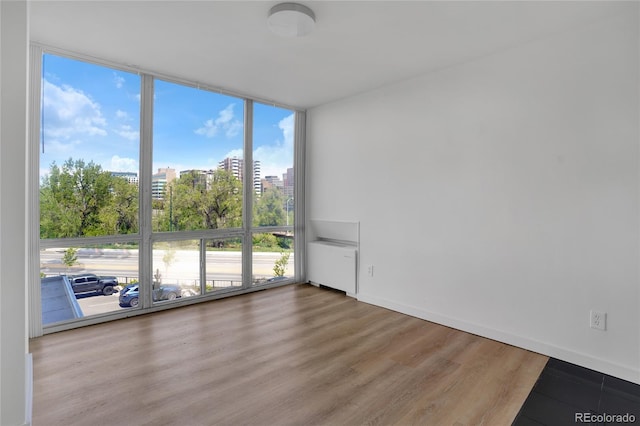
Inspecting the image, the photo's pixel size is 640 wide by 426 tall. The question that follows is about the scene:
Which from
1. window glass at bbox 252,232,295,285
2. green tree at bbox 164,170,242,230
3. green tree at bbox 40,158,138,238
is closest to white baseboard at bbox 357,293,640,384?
window glass at bbox 252,232,295,285

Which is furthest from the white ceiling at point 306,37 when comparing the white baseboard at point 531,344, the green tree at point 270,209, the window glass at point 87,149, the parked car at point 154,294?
the white baseboard at point 531,344

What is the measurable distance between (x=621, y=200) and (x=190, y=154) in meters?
4.06

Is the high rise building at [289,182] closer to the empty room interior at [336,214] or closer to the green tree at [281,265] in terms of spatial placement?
the empty room interior at [336,214]

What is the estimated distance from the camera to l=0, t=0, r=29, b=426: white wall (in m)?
1.53

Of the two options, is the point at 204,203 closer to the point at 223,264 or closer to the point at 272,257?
the point at 223,264

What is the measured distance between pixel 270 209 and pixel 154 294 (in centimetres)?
181

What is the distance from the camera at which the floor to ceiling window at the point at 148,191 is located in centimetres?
300

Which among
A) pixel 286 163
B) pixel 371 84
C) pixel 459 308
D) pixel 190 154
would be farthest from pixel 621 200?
pixel 190 154

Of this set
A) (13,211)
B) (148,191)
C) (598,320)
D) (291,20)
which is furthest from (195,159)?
(598,320)

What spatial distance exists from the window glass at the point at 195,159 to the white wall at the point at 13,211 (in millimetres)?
2023

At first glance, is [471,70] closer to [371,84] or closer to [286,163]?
[371,84]

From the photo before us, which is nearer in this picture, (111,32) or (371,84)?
(111,32)

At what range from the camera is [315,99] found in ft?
14.4

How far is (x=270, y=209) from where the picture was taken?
15.2 ft
